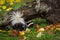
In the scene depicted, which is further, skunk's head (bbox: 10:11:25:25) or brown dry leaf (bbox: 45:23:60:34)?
skunk's head (bbox: 10:11:25:25)

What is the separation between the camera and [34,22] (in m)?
5.95

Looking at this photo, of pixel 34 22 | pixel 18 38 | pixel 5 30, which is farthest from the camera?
pixel 34 22

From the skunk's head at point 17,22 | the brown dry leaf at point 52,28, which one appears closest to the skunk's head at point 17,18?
the skunk's head at point 17,22

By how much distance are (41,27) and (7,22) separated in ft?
2.57

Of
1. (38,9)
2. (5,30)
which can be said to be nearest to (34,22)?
(38,9)

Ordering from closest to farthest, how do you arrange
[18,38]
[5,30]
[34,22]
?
[18,38], [5,30], [34,22]

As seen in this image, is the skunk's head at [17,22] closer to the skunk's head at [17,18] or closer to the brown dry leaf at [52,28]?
the skunk's head at [17,18]

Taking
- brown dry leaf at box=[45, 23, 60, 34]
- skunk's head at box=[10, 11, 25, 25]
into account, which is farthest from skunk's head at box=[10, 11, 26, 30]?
brown dry leaf at box=[45, 23, 60, 34]

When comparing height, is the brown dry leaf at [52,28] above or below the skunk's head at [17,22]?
below

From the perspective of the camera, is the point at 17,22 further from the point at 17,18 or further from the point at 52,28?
the point at 52,28

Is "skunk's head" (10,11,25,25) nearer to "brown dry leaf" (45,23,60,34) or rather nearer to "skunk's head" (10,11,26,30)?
"skunk's head" (10,11,26,30)

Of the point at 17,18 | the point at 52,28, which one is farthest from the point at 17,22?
the point at 52,28

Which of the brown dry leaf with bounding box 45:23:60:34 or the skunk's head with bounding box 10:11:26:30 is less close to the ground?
the skunk's head with bounding box 10:11:26:30

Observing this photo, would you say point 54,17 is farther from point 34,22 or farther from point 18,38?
point 18,38
